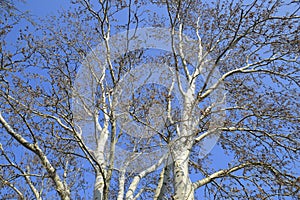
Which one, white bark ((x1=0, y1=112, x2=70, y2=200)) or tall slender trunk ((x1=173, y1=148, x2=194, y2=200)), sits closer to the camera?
white bark ((x1=0, y1=112, x2=70, y2=200))

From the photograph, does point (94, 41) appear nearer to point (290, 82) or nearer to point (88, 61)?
point (88, 61)

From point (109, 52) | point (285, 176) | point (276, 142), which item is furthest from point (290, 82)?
point (109, 52)

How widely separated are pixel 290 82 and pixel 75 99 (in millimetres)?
4913

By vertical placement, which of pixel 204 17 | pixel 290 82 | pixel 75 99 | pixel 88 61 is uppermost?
pixel 204 17

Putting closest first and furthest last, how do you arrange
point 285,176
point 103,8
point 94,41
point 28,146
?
point 28,146 → point 285,176 → point 103,8 → point 94,41

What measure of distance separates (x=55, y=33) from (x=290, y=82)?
5.91 meters

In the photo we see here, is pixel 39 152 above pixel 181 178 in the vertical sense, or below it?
above

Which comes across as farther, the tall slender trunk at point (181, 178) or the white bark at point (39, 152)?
the tall slender trunk at point (181, 178)

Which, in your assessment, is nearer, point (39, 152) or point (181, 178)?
point (39, 152)

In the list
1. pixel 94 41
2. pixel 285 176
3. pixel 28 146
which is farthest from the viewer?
pixel 94 41

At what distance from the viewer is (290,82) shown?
7473mm

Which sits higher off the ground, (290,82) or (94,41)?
Result: (94,41)

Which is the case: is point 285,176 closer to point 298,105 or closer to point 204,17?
point 298,105

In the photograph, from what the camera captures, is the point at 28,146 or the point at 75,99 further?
the point at 75,99
